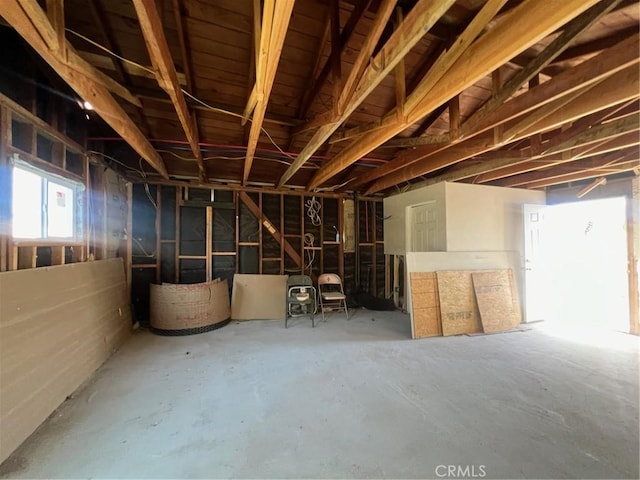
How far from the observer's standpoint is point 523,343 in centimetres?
339

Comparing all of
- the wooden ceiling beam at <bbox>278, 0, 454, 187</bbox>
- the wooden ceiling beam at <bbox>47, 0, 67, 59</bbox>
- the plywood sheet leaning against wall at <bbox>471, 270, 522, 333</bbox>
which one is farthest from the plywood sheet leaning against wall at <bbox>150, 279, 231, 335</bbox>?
the plywood sheet leaning against wall at <bbox>471, 270, 522, 333</bbox>

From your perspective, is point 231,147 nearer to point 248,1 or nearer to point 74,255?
point 248,1

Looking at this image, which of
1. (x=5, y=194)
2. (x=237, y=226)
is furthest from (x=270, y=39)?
(x=237, y=226)

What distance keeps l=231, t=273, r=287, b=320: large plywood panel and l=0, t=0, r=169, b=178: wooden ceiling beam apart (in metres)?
2.61

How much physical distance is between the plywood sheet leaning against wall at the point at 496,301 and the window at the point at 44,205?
5.14m

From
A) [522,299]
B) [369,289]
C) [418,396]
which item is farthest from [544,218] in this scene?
[418,396]

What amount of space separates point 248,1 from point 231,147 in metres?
1.59

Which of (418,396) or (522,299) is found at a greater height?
(522,299)

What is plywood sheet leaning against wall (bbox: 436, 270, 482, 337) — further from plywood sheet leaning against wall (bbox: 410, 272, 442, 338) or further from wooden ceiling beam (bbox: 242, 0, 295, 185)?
wooden ceiling beam (bbox: 242, 0, 295, 185)

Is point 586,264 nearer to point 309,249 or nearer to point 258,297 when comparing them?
point 309,249

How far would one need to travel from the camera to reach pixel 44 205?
232cm

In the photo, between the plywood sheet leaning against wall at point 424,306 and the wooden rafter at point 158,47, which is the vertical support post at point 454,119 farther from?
the wooden rafter at point 158,47

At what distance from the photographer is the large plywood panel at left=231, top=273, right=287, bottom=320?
4547 mm

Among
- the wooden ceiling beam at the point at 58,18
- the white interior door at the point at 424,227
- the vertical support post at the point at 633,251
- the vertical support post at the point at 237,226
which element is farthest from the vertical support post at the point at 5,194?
the vertical support post at the point at 633,251
